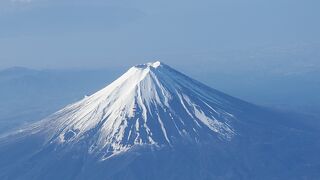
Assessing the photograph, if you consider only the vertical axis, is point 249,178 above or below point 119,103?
below

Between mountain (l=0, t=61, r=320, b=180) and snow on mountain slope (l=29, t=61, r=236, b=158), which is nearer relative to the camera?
mountain (l=0, t=61, r=320, b=180)

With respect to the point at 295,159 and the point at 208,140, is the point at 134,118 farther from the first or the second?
the point at 295,159

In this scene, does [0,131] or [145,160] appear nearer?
[145,160]

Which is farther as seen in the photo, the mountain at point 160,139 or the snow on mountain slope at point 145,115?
the snow on mountain slope at point 145,115

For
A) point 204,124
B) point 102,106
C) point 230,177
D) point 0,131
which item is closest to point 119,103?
point 102,106

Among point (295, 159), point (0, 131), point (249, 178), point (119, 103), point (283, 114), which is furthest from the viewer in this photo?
point (0, 131)
